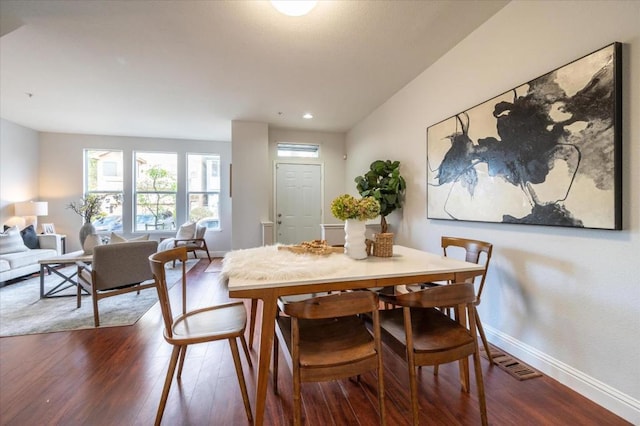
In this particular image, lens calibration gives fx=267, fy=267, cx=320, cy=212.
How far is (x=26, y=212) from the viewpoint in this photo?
498 cm

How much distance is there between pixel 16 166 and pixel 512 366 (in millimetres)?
8104

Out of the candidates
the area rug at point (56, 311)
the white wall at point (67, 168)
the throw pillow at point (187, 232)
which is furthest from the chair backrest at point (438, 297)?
the white wall at point (67, 168)

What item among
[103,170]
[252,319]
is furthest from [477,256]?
[103,170]

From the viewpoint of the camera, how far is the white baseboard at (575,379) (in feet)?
4.78

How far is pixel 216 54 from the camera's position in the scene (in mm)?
2719

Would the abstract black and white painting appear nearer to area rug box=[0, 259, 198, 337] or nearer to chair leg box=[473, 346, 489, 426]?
chair leg box=[473, 346, 489, 426]

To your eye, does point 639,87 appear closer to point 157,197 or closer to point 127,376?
point 127,376

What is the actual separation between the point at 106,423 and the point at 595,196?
301 cm

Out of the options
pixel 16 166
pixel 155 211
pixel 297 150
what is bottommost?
pixel 155 211

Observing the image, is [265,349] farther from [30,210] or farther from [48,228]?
[48,228]

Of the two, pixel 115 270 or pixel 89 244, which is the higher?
pixel 89 244

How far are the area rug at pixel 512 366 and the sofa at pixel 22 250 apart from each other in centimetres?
603

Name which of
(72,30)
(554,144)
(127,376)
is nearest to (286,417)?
(127,376)

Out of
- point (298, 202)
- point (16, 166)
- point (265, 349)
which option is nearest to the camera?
point (265, 349)
